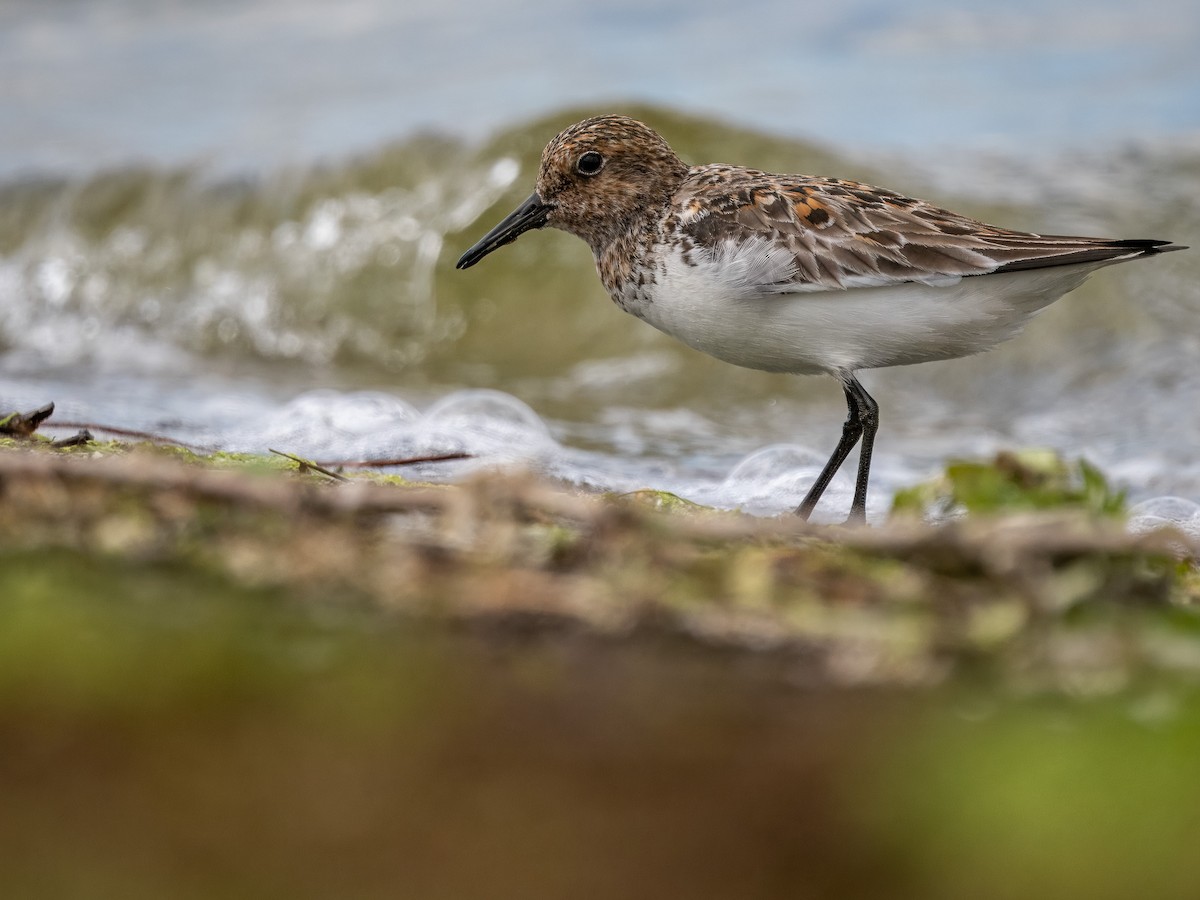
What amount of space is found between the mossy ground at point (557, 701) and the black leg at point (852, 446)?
2.29m

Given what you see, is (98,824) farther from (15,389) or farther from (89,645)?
(15,389)

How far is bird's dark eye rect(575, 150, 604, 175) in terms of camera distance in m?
5.21

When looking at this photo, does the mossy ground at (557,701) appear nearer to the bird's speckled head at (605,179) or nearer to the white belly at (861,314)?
the white belly at (861,314)

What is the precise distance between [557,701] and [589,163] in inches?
152

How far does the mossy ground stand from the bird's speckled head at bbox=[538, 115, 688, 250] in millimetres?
2997

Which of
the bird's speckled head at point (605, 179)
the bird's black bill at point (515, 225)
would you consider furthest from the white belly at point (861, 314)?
the bird's black bill at point (515, 225)

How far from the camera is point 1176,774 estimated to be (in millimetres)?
1528

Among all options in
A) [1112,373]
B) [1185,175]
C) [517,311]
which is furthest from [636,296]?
[1185,175]

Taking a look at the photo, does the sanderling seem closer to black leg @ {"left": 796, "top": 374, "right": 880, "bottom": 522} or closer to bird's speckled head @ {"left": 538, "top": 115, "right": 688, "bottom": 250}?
black leg @ {"left": 796, "top": 374, "right": 880, "bottom": 522}

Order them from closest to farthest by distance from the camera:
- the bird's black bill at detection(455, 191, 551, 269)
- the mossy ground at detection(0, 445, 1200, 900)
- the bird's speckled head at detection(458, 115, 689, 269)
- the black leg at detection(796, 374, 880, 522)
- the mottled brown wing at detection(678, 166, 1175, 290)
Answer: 1. the mossy ground at detection(0, 445, 1200, 900)
2. the mottled brown wing at detection(678, 166, 1175, 290)
3. the black leg at detection(796, 374, 880, 522)
4. the bird's speckled head at detection(458, 115, 689, 269)
5. the bird's black bill at detection(455, 191, 551, 269)

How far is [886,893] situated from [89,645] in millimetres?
1113

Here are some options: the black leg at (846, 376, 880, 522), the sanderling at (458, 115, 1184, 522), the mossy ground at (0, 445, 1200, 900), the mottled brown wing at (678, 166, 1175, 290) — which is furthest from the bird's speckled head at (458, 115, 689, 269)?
the mossy ground at (0, 445, 1200, 900)

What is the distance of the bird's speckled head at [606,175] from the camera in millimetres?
5070

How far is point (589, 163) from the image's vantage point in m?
5.22
